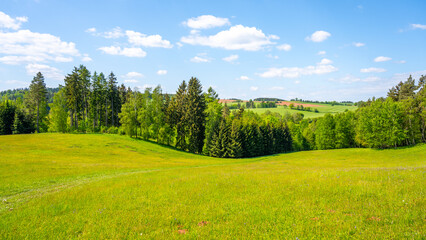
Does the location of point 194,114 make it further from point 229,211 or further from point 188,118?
point 229,211

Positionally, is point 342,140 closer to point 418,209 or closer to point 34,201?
point 418,209

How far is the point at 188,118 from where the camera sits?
66.4 m

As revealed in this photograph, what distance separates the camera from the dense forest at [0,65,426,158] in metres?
60.7

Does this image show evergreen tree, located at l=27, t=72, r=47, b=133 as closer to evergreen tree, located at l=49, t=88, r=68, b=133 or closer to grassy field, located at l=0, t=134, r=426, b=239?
evergreen tree, located at l=49, t=88, r=68, b=133

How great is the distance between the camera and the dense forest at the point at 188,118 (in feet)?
199

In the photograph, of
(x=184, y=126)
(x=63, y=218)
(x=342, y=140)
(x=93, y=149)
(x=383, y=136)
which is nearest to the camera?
(x=63, y=218)

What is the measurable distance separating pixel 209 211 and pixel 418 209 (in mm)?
8244

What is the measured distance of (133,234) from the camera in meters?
7.38

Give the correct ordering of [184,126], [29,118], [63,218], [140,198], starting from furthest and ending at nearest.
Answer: [29,118] → [184,126] → [140,198] → [63,218]

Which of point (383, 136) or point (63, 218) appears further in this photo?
point (383, 136)

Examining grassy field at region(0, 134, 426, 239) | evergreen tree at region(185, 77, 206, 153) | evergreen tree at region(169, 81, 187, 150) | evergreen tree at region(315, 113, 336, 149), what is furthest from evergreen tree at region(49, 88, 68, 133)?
evergreen tree at region(315, 113, 336, 149)

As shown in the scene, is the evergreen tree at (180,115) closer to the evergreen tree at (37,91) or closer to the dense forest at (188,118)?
the dense forest at (188,118)

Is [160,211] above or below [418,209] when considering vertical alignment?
below

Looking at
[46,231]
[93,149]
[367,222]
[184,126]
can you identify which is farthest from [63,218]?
[184,126]
